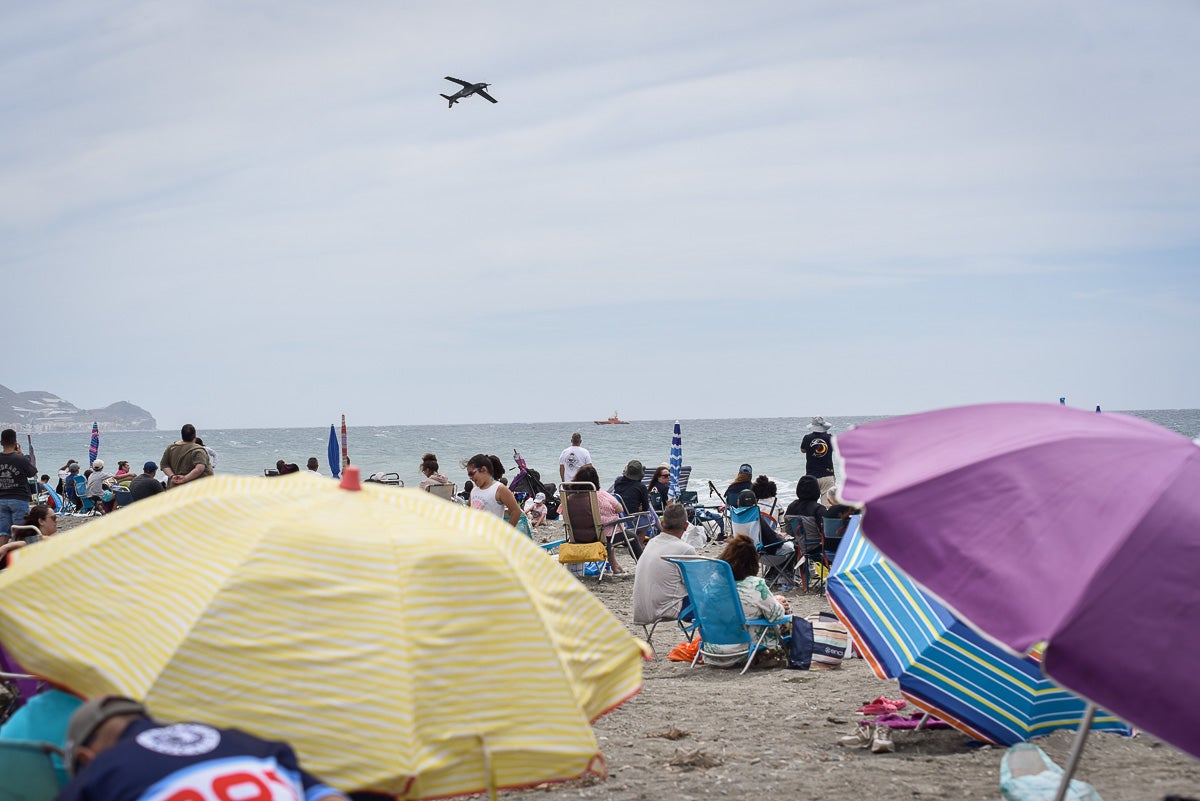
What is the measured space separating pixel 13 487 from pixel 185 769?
913 centimetres

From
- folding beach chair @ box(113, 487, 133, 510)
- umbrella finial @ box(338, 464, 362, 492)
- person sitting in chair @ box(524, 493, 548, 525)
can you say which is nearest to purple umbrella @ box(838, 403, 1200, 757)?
umbrella finial @ box(338, 464, 362, 492)

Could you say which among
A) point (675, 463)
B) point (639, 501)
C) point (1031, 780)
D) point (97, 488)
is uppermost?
point (675, 463)

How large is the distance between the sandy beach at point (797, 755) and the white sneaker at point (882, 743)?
0.16 feet

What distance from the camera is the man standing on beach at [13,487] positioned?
10070mm

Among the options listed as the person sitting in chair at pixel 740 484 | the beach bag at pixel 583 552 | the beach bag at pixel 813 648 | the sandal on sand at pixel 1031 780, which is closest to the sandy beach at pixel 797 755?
the sandal on sand at pixel 1031 780

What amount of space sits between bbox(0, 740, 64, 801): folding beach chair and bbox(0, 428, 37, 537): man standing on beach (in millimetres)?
8393

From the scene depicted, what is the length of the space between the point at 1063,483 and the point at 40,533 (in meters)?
6.14

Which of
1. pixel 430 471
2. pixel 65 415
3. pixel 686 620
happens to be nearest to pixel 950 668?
pixel 686 620

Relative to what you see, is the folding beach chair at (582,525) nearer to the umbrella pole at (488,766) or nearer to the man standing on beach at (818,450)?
the man standing on beach at (818,450)

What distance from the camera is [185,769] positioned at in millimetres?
2152

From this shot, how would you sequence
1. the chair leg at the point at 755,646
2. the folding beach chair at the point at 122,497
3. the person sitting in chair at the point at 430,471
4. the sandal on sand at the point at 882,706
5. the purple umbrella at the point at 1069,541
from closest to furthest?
1. the purple umbrella at the point at 1069,541
2. the sandal on sand at the point at 882,706
3. the chair leg at the point at 755,646
4. the person sitting in chair at the point at 430,471
5. the folding beach chair at the point at 122,497

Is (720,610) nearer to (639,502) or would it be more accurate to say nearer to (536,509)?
(639,502)

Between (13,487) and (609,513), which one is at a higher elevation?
(13,487)

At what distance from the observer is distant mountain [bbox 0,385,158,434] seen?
18062 cm
